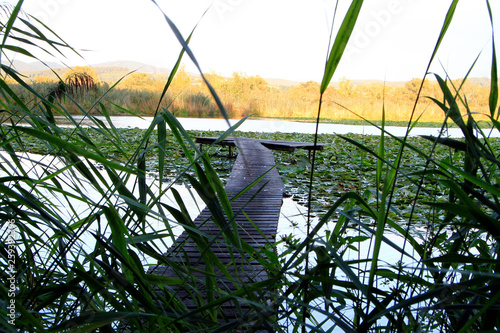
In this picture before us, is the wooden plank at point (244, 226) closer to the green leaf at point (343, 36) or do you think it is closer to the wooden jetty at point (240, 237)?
the wooden jetty at point (240, 237)

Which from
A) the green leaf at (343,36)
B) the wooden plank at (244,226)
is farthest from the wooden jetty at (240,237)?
the green leaf at (343,36)

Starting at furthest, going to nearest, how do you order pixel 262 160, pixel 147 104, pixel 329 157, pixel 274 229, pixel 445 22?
pixel 147 104
pixel 329 157
pixel 262 160
pixel 274 229
pixel 445 22

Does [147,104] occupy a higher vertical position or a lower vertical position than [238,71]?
lower

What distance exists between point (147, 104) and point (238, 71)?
10.6m

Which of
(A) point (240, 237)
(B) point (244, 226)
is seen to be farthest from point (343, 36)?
(B) point (244, 226)

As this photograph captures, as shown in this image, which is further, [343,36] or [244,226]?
[244,226]

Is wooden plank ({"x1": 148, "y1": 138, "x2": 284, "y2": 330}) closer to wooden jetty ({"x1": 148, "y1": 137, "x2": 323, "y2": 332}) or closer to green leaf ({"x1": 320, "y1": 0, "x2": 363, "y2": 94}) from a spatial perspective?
wooden jetty ({"x1": 148, "y1": 137, "x2": 323, "y2": 332})

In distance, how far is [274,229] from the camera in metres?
2.14

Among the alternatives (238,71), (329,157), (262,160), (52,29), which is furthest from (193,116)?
(52,29)

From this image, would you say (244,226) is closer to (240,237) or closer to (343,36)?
(240,237)

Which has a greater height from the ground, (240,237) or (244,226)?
(240,237)

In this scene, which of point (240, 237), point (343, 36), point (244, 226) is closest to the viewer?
point (343, 36)

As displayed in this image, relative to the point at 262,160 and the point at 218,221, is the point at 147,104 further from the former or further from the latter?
the point at 218,221

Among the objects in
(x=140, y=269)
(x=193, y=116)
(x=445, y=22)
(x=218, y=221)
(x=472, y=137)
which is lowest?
(x=193, y=116)
